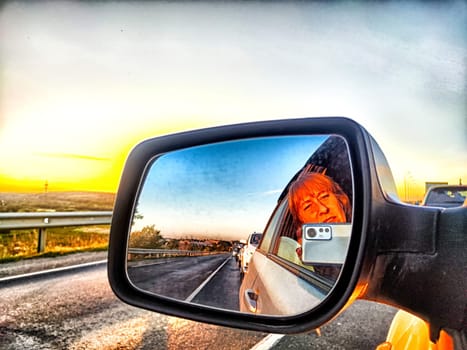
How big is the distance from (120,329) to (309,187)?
3319mm

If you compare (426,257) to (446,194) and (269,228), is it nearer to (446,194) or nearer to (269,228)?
(269,228)

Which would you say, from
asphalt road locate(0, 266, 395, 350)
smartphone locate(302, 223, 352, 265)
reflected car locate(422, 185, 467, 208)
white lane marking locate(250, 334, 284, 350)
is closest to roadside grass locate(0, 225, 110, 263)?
asphalt road locate(0, 266, 395, 350)

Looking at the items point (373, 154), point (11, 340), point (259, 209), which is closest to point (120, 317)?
point (11, 340)

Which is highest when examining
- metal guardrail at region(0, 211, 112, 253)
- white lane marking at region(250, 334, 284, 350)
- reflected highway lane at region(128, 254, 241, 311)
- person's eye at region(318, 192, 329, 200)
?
person's eye at region(318, 192, 329, 200)

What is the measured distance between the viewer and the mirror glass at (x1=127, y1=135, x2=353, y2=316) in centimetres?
86

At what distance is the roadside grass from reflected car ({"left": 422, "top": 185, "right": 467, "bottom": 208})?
568 cm

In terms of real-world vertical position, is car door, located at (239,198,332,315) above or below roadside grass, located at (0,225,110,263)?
above

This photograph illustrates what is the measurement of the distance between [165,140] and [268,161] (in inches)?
16.3

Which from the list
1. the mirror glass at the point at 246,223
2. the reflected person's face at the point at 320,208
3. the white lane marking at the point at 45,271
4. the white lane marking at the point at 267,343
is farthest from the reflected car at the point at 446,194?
the white lane marking at the point at 45,271

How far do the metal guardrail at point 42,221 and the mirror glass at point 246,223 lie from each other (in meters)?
6.18

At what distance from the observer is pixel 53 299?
4.70 meters

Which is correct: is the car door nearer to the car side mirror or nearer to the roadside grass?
the car side mirror

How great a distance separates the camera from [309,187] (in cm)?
93

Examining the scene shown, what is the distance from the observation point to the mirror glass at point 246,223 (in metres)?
0.86
